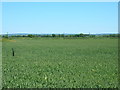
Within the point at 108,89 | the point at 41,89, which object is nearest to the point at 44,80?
the point at 41,89

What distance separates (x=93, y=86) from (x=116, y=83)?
33.5 inches

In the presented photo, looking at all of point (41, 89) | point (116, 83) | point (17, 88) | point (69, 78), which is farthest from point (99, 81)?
point (17, 88)

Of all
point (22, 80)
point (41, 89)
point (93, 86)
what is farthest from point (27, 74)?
point (93, 86)

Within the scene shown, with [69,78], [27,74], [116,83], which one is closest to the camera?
[116,83]

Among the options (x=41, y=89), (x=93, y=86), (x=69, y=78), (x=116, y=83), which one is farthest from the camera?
(x=69, y=78)

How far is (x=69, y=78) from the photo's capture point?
721cm

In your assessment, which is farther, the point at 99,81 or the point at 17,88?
the point at 99,81

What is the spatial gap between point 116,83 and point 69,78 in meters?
1.50

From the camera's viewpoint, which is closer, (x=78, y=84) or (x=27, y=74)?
(x=78, y=84)

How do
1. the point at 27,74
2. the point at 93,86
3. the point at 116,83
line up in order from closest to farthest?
1. the point at 93,86
2. the point at 116,83
3. the point at 27,74

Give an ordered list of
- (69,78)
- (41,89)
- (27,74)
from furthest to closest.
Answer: (27,74) → (69,78) → (41,89)

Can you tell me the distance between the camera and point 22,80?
6.96 m

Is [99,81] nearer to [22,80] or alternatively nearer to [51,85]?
[51,85]

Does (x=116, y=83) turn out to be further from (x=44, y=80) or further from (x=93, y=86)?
(x=44, y=80)
